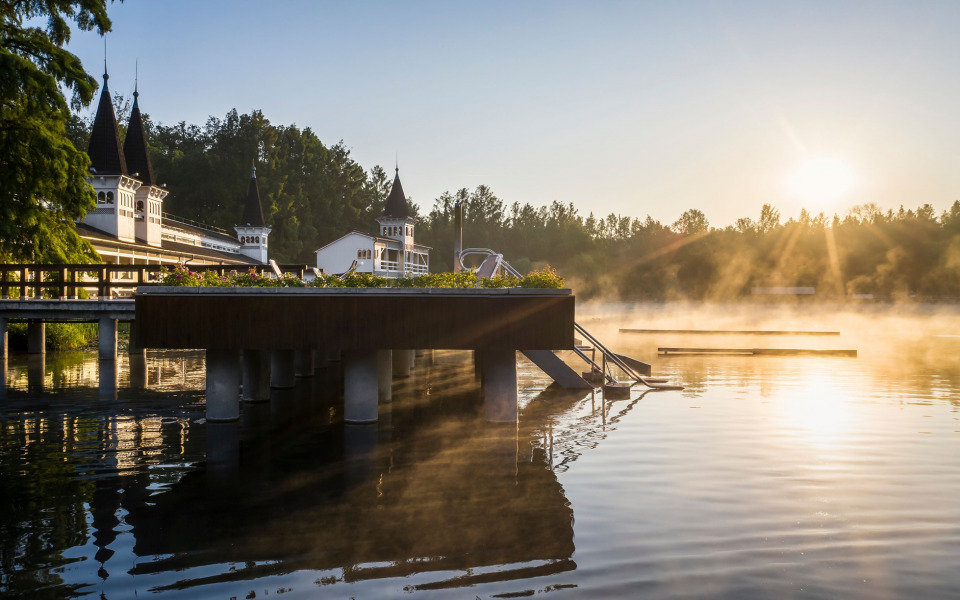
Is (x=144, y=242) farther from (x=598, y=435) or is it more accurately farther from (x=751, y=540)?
(x=751, y=540)

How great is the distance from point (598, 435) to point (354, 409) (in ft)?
22.5

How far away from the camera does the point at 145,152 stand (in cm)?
6212

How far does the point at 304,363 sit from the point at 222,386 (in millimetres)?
11822

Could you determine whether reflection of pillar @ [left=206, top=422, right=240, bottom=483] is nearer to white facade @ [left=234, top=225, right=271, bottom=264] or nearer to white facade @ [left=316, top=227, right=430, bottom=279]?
white facade @ [left=316, top=227, right=430, bottom=279]

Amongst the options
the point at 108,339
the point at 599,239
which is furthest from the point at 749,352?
the point at 599,239

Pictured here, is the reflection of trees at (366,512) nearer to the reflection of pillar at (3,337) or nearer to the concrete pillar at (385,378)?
the concrete pillar at (385,378)

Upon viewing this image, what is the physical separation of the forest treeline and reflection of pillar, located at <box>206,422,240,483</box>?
265ft

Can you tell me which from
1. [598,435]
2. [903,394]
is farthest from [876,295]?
[598,435]

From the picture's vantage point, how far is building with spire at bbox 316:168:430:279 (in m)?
75.5

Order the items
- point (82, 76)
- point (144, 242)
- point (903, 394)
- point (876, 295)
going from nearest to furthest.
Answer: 1. point (903, 394)
2. point (82, 76)
3. point (144, 242)
4. point (876, 295)

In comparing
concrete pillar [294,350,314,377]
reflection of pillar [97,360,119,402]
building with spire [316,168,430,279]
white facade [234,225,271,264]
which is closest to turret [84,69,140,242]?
building with spire [316,168,430,279]

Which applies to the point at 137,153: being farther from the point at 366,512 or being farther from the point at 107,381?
the point at 366,512

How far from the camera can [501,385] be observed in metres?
22.2

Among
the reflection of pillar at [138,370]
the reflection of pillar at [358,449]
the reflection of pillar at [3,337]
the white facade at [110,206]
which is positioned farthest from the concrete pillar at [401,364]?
the white facade at [110,206]
